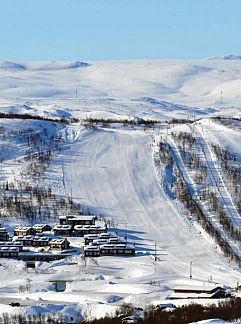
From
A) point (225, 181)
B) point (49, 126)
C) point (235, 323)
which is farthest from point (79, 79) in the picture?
point (235, 323)

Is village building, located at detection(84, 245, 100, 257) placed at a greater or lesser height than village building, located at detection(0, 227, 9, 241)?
lesser

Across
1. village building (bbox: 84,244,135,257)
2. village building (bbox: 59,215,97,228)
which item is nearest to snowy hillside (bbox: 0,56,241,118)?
village building (bbox: 59,215,97,228)

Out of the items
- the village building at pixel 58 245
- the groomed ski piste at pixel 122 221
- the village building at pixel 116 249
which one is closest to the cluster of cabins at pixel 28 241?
the village building at pixel 58 245

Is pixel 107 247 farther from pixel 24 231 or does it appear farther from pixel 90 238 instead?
pixel 24 231

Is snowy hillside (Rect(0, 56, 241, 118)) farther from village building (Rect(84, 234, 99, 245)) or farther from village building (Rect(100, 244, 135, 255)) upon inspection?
village building (Rect(100, 244, 135, 255))

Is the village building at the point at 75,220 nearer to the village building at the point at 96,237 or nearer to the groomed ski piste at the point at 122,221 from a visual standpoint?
the groomed ski piste at the point at 122,221

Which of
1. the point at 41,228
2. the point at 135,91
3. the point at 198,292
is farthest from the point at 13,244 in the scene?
the point at 135,91
